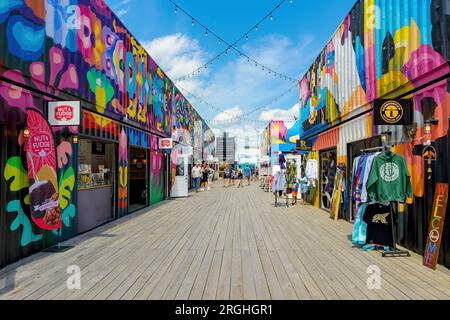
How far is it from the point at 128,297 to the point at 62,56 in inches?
180

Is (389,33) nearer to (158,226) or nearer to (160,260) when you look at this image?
(160,260)

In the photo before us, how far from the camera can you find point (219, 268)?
3764 mm

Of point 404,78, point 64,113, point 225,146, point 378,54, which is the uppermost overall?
point 225,146

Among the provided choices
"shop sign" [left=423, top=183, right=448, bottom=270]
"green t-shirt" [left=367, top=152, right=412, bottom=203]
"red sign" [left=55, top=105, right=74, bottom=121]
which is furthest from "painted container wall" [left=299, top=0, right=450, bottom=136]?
"red sign" [left=55, top=105, right=74, bottom=121]

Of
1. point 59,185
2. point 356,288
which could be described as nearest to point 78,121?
point 59,185

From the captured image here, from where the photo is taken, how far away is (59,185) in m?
5.11

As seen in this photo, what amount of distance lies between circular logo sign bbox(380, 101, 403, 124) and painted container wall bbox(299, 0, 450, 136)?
1.34 feet

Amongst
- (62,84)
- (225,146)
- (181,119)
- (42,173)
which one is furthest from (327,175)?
(225,146)

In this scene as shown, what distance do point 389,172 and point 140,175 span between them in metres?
8.52

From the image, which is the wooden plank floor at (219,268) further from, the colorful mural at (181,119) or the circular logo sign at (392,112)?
the colorful mural at (181,119)

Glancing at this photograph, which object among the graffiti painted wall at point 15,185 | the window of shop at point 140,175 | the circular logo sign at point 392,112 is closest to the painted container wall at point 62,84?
the graffiti painted wall at point 15,185

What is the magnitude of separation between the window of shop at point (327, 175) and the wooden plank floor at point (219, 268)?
3167 millimetres

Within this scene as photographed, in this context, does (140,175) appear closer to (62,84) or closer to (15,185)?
(62,84)

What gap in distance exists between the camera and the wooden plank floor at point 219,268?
119 inches
